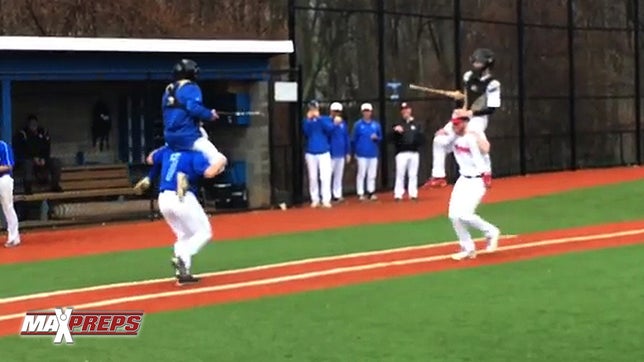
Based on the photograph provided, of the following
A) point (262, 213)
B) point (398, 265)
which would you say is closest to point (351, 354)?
point (398, 265)

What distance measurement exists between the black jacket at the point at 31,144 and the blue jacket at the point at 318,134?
5.20 metres

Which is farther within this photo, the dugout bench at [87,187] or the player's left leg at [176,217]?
the dugout bench at [87,187]

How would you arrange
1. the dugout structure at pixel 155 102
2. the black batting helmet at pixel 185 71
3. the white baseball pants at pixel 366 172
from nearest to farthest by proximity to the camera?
the black batting helmet at pixel 185 71
the dugout structure at pixel 155 102
the white baseball pants at pixel 366 172

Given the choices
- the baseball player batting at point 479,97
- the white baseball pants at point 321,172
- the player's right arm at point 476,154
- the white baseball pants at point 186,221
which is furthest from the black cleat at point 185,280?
the white baseball pants at point 321,172

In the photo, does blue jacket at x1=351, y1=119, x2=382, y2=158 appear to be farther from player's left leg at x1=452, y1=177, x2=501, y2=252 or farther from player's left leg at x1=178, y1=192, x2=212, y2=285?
player's left leg at x1=178, y1=192, x2=212, y2=285

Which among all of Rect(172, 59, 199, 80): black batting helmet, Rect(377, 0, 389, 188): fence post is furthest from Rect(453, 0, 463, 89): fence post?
Rect(172, 59, 199, 80): black batting helmet

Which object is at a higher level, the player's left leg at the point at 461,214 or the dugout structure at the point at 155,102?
the dugout structure at the point at 155,102

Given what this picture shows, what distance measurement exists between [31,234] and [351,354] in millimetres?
12705

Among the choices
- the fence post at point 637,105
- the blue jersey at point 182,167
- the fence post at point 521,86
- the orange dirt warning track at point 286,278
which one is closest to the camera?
the orange dirt warning track at point 286,278

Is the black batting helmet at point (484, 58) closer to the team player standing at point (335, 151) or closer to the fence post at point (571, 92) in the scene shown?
the team player standing at point (335, 151)

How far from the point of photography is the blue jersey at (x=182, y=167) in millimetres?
11891

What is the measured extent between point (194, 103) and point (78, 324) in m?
3.00

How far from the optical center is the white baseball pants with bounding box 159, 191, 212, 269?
1184cm

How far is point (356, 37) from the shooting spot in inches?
1242
